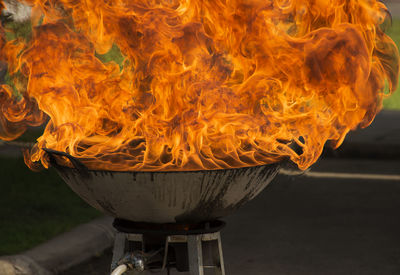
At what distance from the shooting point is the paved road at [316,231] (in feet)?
17.4

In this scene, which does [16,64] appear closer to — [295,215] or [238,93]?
[238,93]

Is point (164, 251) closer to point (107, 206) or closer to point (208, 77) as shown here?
point (107, 206)

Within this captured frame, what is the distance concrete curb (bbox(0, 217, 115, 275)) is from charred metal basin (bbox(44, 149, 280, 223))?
1430mm

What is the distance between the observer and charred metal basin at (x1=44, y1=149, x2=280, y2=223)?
10.7ft

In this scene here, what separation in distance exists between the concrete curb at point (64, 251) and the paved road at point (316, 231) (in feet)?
0.30

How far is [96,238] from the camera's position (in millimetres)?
5516

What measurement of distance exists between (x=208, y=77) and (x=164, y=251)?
2.71ft

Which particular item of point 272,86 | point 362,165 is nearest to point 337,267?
point 272,86

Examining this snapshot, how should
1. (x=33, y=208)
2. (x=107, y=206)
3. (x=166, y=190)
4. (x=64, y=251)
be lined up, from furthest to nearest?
(x=33, y=208)
(x=64, y=251)
(x=107, y=206)
(x=166, y=190)

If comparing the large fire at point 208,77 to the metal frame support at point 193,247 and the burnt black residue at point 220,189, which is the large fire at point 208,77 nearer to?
the burnt black residue at point 220,189

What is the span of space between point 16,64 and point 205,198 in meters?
1.40

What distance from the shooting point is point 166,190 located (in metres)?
3.29

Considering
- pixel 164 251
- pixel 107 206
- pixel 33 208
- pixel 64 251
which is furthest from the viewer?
pixel 33 208

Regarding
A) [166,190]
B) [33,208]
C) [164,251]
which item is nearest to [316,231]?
[33,208]
